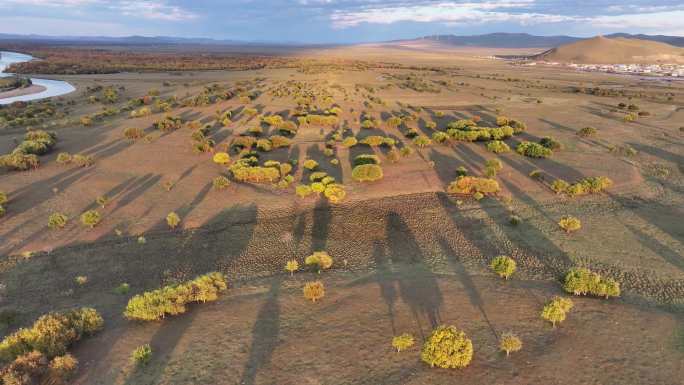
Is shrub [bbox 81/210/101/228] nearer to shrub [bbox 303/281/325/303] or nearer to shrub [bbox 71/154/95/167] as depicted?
shrub [bbox 71/154/95/167]

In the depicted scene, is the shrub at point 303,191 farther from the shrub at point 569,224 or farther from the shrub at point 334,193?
the shrub at point 569,224

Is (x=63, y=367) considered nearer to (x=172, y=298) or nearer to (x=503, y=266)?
(x=172, y=298)

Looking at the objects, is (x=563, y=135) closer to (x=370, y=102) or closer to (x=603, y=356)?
(x=370, y=102)

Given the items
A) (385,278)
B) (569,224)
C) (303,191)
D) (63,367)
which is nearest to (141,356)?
(63,367)

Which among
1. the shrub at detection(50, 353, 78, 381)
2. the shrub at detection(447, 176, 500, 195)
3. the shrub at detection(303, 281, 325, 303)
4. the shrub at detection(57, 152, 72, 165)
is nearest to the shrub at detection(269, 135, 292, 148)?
the shrub at detection(57, 152, 72, 165)

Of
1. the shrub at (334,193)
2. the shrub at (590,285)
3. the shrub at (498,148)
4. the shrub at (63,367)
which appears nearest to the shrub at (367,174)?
the shrub at (334,193)

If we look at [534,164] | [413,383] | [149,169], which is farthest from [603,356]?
[149,169]

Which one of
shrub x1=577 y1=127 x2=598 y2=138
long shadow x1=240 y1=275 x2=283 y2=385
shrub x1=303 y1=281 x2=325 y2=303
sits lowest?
long shadow x1=240 y1=275 x2=283 y2=385
